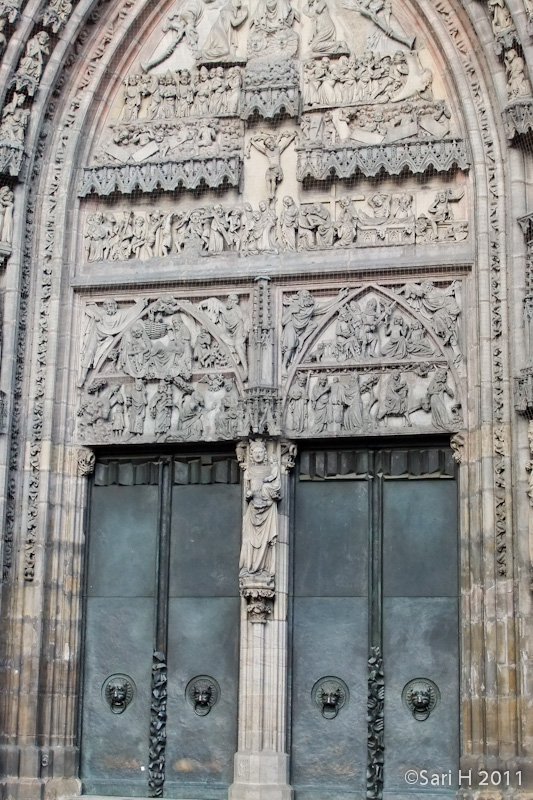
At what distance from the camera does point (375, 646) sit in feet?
47.6

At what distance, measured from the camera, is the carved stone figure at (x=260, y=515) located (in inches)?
569

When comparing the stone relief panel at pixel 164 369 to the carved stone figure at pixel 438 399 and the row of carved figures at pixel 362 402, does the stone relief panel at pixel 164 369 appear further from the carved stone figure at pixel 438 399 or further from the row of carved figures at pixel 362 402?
the carved stone figure at pixel 438 399

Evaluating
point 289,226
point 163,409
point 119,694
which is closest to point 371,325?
point 289,226

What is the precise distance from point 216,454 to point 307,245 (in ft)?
8.51

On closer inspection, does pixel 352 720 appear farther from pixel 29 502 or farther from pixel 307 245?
pixel 307 245

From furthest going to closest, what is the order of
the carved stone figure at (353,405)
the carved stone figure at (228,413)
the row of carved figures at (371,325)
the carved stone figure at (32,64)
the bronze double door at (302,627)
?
the carved stone figure at (32,64)
the carved stone figure at (228,413)
the row of carved figures at (371,325)
the carved stone figure at (353,405)
the bronze double door at (302,627)

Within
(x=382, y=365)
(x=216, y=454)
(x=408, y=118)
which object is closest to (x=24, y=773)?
(x=216, y=454)

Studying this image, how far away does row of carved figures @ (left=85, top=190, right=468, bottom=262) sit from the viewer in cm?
1523

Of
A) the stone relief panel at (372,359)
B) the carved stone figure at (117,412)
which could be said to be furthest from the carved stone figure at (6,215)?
the stone relief panel at (372,359)

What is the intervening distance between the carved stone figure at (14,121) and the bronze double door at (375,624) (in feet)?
16.3

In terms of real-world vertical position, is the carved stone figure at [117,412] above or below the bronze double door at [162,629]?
above

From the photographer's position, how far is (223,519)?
15.2 metres

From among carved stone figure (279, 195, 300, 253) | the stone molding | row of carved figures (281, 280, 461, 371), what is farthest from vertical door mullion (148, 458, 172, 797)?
the stone molding

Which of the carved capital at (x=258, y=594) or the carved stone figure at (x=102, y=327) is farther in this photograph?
the carved stone figure at (x=102, y=327)
